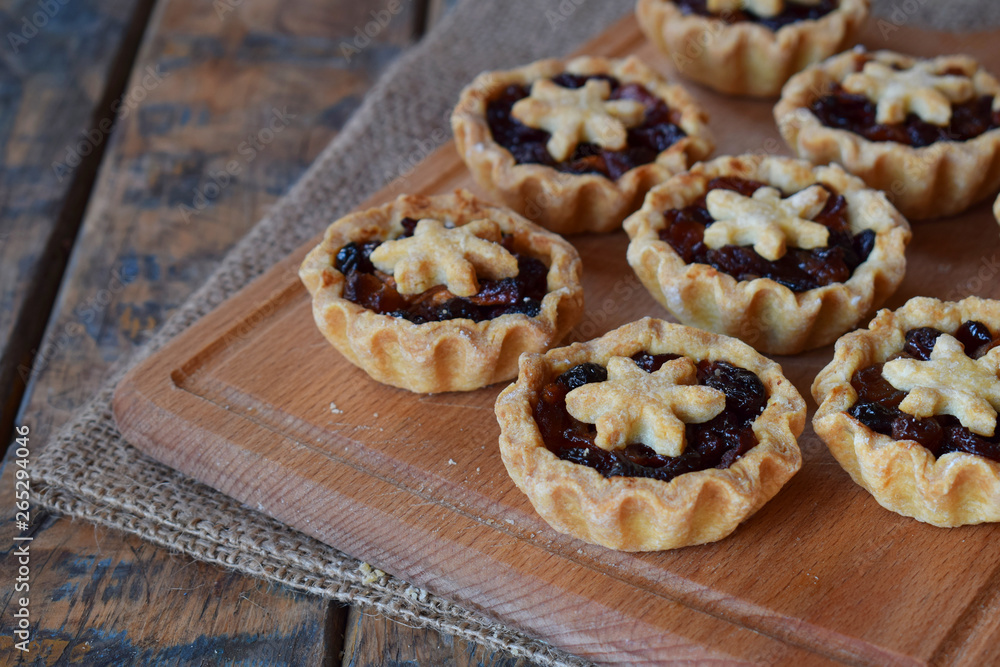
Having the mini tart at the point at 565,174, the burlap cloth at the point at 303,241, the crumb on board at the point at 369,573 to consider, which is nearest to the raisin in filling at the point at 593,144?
the mini tart at the point at 565,174

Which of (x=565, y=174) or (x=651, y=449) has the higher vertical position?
(x=565, y=174)

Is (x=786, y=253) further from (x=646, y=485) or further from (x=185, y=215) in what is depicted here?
(x=185, y=215)

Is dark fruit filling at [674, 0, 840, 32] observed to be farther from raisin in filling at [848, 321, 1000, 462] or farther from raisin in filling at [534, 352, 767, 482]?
raisin in filling at [534, 352, 767, 482]

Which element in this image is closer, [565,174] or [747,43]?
[565,174]

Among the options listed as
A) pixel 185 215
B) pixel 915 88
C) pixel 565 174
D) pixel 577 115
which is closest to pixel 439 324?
pixel 565 174

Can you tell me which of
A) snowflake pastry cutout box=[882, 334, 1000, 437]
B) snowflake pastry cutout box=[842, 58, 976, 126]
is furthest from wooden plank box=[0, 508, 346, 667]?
snowflake pastry cutout box=[842, 58, 976, 126]

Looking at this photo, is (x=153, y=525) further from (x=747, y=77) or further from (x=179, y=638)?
(x=747, y=77)
